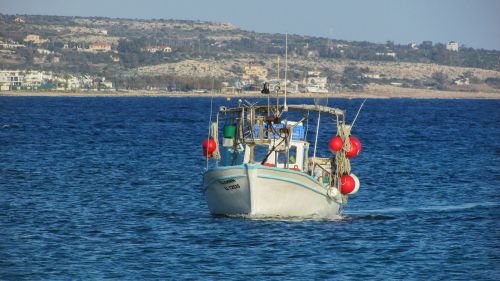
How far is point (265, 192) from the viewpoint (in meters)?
41.6

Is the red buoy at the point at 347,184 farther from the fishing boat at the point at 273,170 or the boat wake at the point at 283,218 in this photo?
the boat wake at the point at 283,218

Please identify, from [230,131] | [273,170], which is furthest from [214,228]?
[230,131]

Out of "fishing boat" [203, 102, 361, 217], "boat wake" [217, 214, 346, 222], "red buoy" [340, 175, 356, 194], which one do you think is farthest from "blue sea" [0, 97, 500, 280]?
"red buoy" [340, 175, 356, 194]

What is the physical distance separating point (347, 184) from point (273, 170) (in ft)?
14.0

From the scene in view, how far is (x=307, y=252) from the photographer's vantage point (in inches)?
1457

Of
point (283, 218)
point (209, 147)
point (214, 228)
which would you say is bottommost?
point (214, 228)

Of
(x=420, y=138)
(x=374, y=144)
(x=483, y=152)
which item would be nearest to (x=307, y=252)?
(x=483, y=152)

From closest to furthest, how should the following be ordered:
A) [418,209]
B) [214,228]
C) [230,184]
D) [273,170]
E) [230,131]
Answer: [273,170], [214,228], [230,184], [230,131], [418,209]

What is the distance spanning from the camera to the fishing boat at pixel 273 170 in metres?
41.5

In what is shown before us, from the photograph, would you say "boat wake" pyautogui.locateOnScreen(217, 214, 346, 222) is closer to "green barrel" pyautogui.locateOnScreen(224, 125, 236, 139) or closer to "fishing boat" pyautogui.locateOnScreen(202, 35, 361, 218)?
"fishing boat" pyautogui.locateOnScreen(202, 35, 361, 218)

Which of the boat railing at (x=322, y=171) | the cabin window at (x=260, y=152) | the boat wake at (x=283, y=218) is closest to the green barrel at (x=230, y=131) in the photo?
the cabin window at (x=260, y=152)

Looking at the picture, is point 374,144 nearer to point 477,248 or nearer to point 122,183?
point 122,183

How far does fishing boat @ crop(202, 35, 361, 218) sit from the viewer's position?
41.5 meters

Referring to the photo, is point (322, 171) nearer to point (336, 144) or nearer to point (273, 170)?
point (336, 144)
